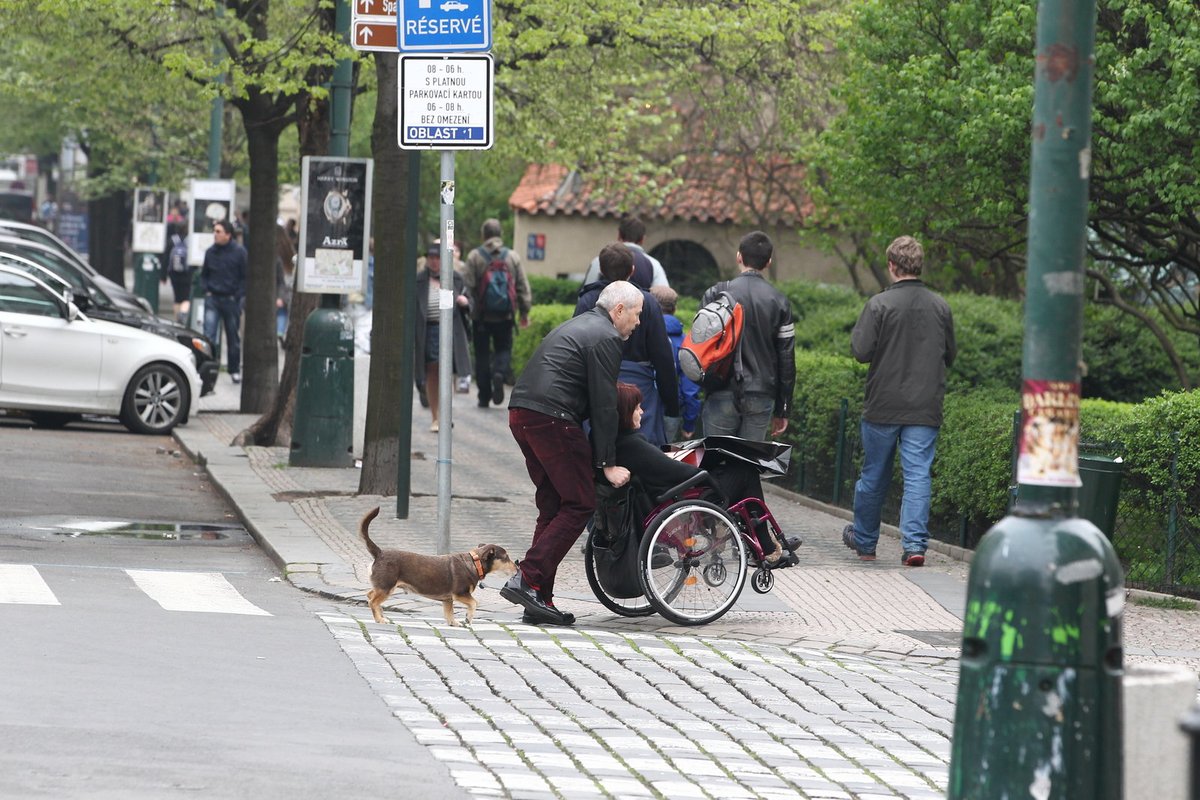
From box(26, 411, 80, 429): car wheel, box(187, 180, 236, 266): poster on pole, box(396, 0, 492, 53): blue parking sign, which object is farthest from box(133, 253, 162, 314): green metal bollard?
box(396, 0, 492, 53): blue parking sign

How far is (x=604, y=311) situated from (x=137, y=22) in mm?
10983

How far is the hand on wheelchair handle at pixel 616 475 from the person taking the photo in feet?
31.2

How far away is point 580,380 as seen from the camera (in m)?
9.53

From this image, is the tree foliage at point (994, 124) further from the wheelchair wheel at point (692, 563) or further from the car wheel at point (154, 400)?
the car wheel at point (154, 400)

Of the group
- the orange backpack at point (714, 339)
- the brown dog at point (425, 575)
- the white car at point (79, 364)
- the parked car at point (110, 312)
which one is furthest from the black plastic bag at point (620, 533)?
the parked car at point (110, 312)

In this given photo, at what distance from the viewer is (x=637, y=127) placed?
102 feet

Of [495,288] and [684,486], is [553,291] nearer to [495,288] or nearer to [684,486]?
[495,288]

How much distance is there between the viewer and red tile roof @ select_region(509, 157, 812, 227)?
33.2 meters

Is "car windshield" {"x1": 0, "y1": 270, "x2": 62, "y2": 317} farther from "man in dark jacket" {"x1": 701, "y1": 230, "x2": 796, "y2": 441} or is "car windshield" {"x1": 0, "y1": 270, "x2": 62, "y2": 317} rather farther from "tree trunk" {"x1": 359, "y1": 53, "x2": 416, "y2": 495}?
"man in dark jacket" {"x1": 701, "y1": 230, "x2": 796, "y2": 441}

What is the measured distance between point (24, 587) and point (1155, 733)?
6689 millimetres

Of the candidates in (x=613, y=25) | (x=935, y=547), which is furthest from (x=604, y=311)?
(x=613, y=25)

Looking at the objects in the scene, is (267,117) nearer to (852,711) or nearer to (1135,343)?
(1135,343)

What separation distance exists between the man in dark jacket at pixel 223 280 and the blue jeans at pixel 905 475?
13622mm

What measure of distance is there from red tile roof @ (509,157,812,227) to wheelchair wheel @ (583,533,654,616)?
850 inches
